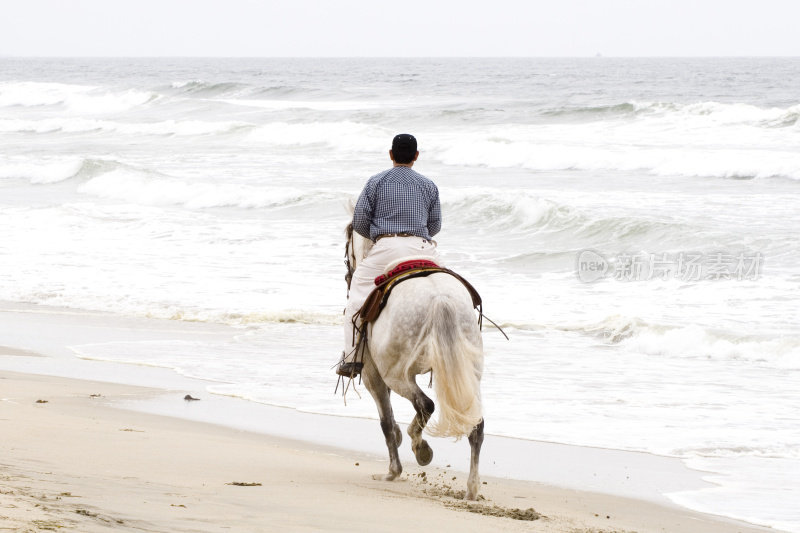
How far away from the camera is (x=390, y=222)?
6059 mm

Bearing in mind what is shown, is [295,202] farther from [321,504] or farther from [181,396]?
[321,504]

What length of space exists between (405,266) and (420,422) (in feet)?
2.76

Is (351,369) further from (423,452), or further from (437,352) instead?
(437,352)

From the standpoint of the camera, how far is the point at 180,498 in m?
4.66

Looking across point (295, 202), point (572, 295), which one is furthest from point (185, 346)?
point (295, 202)

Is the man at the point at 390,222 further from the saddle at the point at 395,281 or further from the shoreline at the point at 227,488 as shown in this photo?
the shoreline at the point at 227,488

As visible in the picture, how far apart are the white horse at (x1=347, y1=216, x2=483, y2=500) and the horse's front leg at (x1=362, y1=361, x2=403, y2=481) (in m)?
0.30

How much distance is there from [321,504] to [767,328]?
7.61 m

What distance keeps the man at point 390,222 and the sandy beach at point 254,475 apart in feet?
3.04

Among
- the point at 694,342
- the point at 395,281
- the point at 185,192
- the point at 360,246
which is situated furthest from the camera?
the point at 185,192

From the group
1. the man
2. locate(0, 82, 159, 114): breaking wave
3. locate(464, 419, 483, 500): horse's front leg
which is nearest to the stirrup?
the man

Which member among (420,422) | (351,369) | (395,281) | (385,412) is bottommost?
(385,412)

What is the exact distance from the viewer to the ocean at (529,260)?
27.5ft

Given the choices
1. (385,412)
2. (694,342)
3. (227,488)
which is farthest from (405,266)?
(694,342)
